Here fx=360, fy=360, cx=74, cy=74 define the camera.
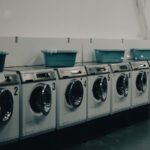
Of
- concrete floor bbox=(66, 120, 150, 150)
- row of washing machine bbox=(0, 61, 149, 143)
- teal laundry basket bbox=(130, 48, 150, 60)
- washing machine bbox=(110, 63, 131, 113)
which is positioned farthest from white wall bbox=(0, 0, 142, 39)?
concrete floor bbox=(66, 120, 150, 150)

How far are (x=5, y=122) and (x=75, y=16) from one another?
187 centimetres

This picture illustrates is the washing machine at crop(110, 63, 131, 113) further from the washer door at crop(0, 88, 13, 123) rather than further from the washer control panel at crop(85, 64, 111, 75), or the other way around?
the washer door at crop(0, 88, 13, 123)

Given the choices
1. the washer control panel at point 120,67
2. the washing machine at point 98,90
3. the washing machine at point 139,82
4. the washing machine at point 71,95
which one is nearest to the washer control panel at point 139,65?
the washing machine at point 139,82

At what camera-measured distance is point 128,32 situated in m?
4.95

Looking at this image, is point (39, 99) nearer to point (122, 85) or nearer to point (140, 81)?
point (122, 85)

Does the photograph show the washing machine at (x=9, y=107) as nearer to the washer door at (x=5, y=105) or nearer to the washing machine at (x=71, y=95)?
the washer door at (x=5, y=105)

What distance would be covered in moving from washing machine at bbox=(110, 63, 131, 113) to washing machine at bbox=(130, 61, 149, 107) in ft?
0.39

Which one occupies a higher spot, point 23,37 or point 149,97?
point 23,37

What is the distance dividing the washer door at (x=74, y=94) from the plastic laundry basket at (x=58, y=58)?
194 mm

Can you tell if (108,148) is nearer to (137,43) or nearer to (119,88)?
(119,88)

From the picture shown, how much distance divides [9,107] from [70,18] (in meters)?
1.71

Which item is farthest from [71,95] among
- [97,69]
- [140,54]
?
[140,54]

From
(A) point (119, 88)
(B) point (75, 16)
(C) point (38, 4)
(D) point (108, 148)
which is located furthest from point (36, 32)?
(D) point (108, 148)

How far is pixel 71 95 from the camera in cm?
320
